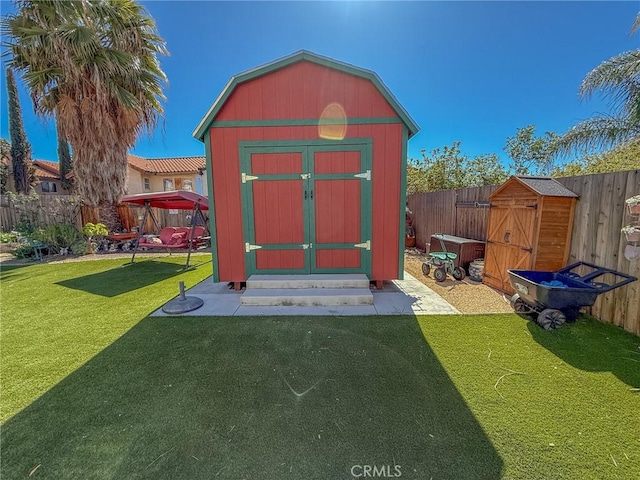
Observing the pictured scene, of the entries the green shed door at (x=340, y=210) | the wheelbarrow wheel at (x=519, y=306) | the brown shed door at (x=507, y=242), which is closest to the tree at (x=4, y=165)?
the green shed door at (x=340, y=210)

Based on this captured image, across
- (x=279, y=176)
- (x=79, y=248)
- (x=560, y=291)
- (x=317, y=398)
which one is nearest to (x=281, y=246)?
(x=279, y=176)

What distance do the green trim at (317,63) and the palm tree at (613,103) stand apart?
5612 mm

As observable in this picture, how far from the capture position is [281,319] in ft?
11.2

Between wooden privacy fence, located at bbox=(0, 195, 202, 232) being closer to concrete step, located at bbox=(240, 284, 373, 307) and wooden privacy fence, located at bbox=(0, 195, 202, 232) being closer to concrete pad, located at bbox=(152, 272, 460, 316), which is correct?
concrete pad, located at bbox=(152, 272, 460, 316)

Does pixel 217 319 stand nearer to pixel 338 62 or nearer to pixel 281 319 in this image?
pixel 281 319

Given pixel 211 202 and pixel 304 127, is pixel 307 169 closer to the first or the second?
pixel 304 127

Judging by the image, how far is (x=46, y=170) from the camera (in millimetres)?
18812

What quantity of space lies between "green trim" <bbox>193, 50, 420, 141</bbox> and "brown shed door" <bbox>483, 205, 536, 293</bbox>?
2.14m

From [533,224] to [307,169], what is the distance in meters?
3.53

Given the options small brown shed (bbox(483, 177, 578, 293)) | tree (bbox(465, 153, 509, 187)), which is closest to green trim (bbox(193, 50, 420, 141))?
small brown shed (bbox(483, 177, 578, 293))

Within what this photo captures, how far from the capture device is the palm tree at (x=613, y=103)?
576 centimetres

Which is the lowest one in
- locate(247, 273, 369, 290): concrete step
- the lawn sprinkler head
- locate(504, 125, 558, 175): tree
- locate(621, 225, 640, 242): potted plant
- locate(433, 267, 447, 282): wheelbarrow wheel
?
the lawn sprinkler head

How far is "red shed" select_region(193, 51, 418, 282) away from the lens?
4.10 m

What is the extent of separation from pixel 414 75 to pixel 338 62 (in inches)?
190
